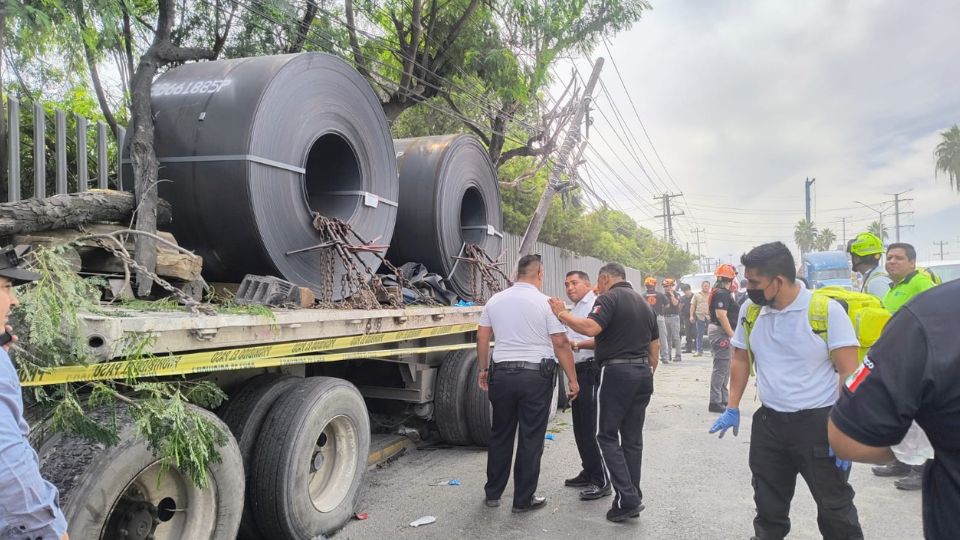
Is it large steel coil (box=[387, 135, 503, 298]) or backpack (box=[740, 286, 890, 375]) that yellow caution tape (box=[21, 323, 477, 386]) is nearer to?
large steel coil (box=[387, 135, 503, 298])

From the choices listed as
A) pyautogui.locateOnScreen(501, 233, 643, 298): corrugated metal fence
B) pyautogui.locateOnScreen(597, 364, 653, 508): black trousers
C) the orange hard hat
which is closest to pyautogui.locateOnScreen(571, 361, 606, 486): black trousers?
pyautogui.locateOnScreen(597, 364, 653, 508): black trousers

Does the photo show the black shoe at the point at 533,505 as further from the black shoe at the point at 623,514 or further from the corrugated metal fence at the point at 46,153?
the corrugated metal fence at the point at 46,153

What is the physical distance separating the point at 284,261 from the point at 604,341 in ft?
7.15

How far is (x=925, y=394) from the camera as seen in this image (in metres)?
1.37

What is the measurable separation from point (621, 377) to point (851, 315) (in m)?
1.51

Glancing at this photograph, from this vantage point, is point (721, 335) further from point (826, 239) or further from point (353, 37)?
point (826, 239)

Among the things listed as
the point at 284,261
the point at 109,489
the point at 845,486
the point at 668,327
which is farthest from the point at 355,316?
the point at 668,327

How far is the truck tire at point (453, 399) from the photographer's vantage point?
5.68 meters

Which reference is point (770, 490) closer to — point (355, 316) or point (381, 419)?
point (355, 316)

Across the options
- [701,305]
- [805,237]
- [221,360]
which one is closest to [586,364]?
[221,360]

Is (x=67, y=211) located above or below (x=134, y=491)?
above

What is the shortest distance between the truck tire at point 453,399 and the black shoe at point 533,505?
132 cm

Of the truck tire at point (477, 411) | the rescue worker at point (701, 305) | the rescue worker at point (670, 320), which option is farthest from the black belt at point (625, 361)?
Result: the rescue worker at point (670, 320)

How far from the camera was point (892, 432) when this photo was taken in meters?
1.43
